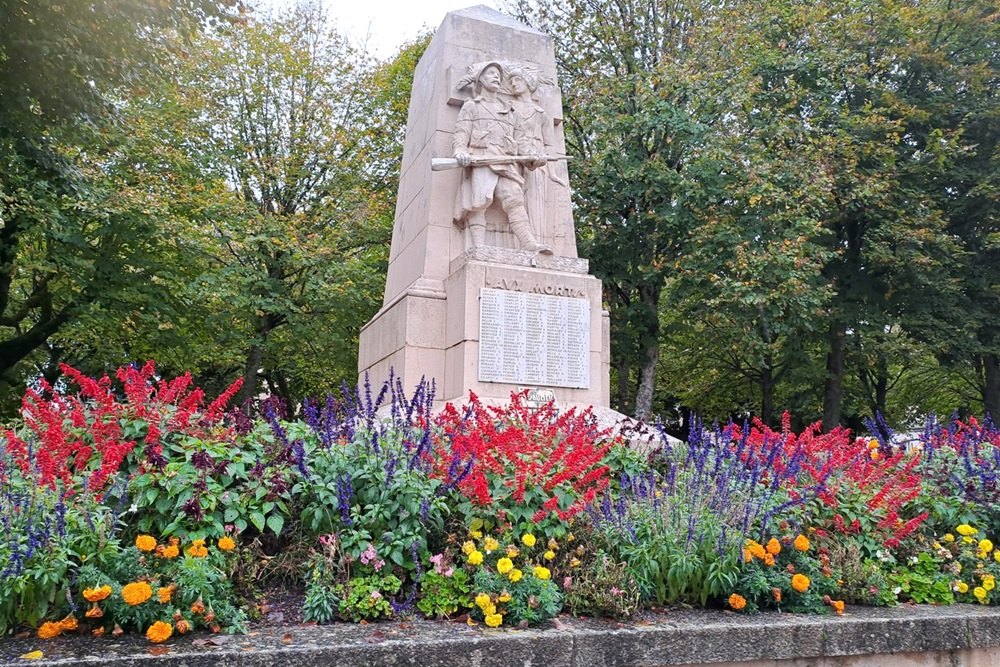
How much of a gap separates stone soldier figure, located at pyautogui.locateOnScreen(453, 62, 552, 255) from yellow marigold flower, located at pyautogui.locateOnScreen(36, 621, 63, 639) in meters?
6.43

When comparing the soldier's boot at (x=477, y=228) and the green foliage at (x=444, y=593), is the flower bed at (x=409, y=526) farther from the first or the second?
the soldier's boot at (x=477, y=228)

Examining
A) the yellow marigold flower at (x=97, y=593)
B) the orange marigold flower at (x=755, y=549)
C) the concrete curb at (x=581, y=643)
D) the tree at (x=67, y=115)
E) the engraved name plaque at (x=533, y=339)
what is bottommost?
the concrete curb at (x=581, y=643)

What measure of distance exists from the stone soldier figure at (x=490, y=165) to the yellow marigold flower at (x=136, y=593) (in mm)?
6334

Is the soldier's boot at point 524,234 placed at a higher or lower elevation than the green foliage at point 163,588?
higher

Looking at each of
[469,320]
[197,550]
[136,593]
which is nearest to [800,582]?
[197,550]

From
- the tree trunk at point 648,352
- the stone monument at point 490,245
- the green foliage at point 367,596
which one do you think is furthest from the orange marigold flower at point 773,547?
the tree trunk at point 648,352

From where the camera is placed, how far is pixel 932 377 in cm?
2320

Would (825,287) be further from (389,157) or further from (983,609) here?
(983,609)

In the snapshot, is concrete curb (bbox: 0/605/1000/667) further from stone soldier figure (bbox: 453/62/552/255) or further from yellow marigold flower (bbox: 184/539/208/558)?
stone soldier figure (bbox: 453/62/552/255)

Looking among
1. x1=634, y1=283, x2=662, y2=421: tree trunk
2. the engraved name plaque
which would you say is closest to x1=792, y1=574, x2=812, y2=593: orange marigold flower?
the engraved name plaque

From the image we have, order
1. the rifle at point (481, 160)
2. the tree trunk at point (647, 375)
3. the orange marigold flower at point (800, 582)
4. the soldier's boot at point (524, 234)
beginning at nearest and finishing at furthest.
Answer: the orange marigold flower at point (800, 582) < the rifle at point (481, 160) < the soldier's boot at point (524, 234) < the tree trunk at point (647, 375)

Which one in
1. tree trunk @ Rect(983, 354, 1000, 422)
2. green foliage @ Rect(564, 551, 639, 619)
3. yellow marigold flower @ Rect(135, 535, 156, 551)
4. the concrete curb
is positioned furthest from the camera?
tree trunk @ Rect(983, 354, 1000, 422)

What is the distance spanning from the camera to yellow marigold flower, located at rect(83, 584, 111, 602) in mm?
3001

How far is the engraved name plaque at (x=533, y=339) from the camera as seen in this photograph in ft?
27.2
